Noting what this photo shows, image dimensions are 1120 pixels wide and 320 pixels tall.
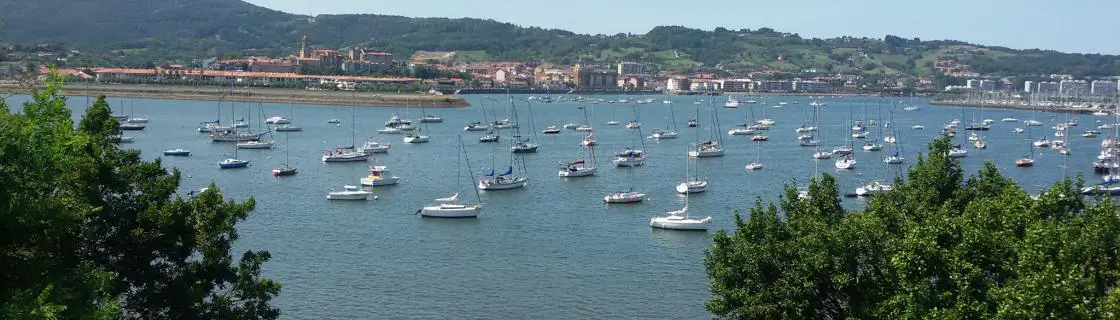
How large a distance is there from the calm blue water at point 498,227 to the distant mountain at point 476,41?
86118mm

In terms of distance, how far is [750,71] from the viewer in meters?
127

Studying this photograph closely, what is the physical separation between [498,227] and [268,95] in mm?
49714

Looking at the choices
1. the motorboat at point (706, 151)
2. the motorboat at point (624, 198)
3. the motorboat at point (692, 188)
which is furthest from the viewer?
the motorboat at point (706, 151)

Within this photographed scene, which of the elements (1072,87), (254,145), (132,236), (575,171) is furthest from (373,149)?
(1072,87)

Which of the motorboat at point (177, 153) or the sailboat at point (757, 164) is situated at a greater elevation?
the motorboat at point (177, 153)

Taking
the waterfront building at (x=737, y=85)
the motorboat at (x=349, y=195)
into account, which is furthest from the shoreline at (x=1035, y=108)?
the motorboat at (x=349, y=195)

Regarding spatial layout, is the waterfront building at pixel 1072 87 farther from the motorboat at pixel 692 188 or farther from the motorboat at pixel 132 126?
the motorboat at pixel 692 188

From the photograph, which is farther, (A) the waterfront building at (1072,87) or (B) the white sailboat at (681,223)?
(A) the waterfront building at (1072,87)

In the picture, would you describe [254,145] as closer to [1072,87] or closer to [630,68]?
[630,68]

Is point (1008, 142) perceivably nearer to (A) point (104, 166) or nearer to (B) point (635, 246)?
(B) point (635, 246)

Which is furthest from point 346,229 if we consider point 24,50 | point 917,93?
point 917,93

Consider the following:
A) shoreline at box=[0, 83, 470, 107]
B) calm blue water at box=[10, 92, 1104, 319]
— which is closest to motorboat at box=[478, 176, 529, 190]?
calm blue water at box=[10, 92, 1104, 319]

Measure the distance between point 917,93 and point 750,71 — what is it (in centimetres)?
2312

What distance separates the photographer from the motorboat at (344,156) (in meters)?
29.7
